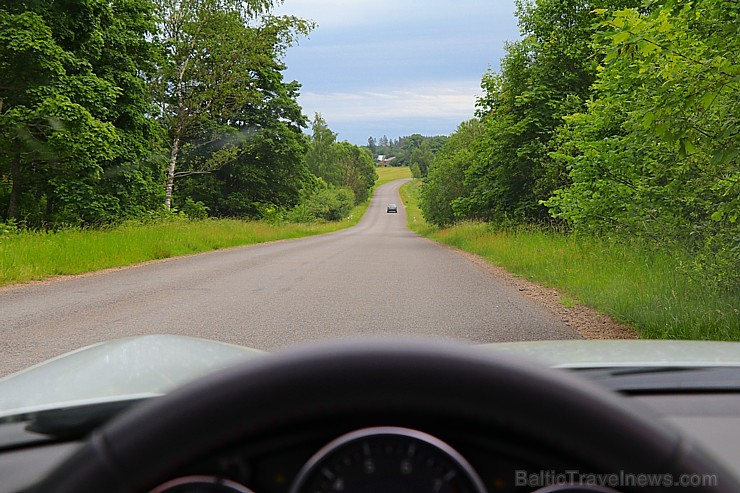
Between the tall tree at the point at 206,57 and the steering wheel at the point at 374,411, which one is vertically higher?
the tall tree at the point at 206,57

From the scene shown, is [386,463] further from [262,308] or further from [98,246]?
[98,246]

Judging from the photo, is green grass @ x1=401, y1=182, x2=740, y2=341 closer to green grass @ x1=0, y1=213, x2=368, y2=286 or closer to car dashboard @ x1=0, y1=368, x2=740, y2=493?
car dashboard @ x1=0, y1=368, x2=740, y2=493

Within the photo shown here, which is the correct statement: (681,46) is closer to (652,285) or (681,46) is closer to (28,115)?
(652,285)

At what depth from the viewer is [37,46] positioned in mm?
19047

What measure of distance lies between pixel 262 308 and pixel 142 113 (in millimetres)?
19502

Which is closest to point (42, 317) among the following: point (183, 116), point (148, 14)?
point (148, 14)

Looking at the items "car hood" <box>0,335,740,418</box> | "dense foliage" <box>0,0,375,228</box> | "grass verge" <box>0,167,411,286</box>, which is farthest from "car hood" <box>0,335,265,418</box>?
"dense foliage" <box>0,0,375,228</box>

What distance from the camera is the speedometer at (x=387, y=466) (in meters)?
0.93

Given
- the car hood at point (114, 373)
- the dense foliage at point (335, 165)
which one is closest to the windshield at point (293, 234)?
the car hood at point (114, 373)

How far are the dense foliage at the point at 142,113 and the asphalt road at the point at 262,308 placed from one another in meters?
8.38

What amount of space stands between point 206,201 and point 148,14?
14.8 m

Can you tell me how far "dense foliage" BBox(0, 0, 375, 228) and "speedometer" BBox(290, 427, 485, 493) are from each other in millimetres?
20001

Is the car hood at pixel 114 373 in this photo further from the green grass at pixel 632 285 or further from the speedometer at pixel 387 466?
the green grass at pixel 632 285

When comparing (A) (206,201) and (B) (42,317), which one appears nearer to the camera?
(B) (42,317)
